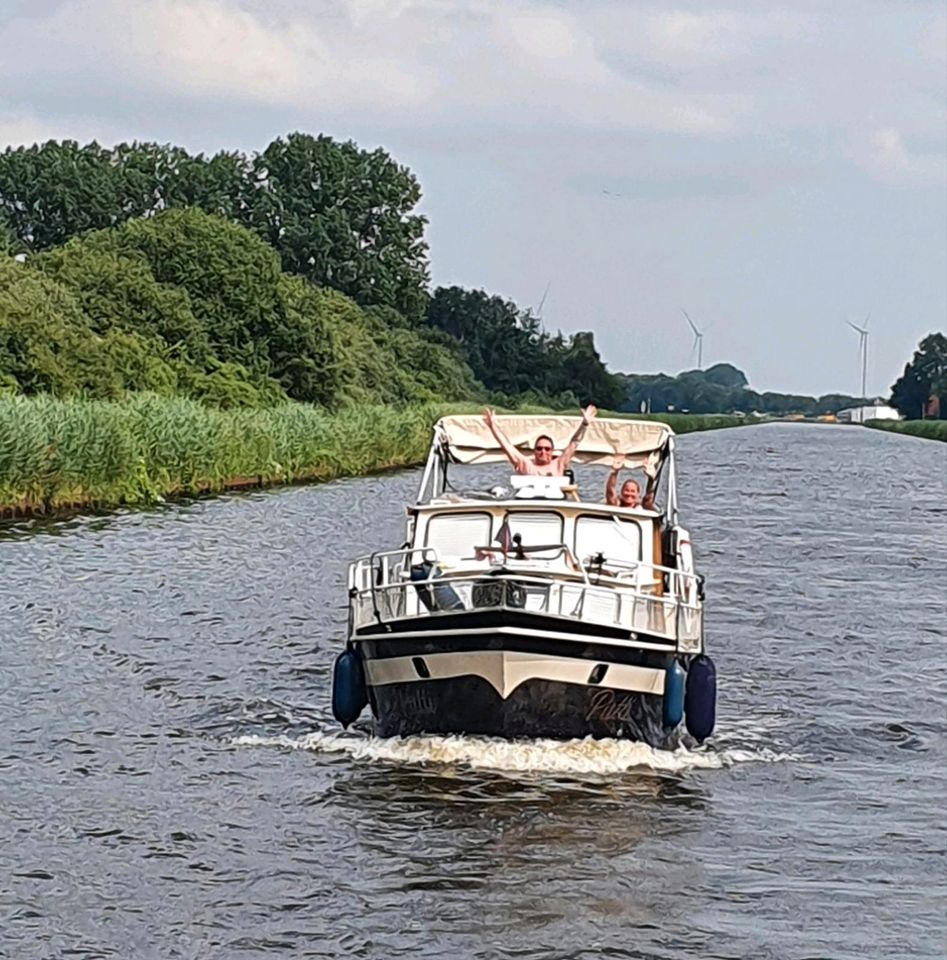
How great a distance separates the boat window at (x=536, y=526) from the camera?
17.1 m

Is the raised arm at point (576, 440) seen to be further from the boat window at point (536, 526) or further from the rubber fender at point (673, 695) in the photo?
the rubber fender at point (673, 695)

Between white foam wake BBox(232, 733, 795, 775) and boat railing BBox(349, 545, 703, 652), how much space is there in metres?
1.02

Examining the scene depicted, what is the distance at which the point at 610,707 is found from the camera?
15664mm

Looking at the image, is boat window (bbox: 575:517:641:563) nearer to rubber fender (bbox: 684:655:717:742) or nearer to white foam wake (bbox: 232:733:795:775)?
rubber fender (bbox: 684:655:717:742)

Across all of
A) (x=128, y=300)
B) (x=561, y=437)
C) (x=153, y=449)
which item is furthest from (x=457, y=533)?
(x=128, y=300)

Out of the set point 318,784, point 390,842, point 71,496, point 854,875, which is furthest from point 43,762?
point 71,496

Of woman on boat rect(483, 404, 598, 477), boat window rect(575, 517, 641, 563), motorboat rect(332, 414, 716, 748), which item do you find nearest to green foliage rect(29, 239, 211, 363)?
woman on boat rect(483, 404, 598, 477)

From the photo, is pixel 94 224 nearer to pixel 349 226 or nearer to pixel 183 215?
pixel 349 226

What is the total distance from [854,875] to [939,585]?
61.0 feet

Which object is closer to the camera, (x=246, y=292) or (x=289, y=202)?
(x=246, y=292)

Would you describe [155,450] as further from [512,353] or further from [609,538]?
[512,353]

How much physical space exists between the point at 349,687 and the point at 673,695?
2.91 meters

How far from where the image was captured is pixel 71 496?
40.5m

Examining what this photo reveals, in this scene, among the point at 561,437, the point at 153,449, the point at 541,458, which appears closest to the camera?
the point at 541,458
